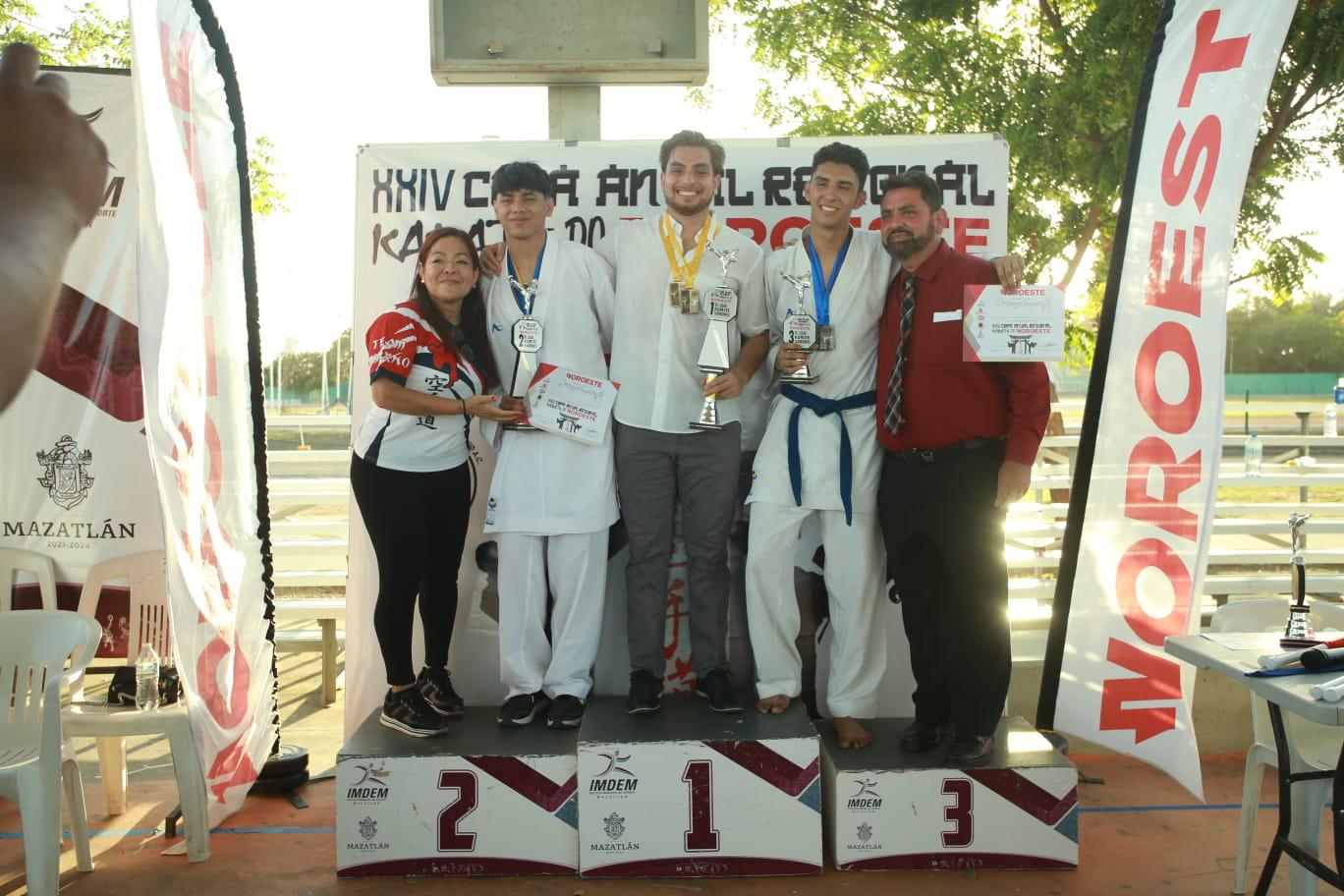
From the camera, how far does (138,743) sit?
15.8 feet

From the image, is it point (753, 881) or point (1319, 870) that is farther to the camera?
point (753, 881)

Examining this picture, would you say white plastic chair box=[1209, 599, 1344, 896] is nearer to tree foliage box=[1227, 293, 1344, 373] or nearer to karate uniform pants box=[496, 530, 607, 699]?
karate uniform pants box=[496, 530, 607, 699]

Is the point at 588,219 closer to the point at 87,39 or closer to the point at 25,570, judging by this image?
the point at 25,570

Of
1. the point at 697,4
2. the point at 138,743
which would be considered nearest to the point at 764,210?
the point at 697,4

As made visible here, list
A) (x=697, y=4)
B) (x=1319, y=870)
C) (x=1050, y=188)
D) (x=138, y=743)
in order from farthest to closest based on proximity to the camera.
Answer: (x=1050, y=188)
(x=138, y=743)
(x=697, y=4)
(x=1319, y=870)

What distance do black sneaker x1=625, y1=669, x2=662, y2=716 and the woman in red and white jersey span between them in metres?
0.66

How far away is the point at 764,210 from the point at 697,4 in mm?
875

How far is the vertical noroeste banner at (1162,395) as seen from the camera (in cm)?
333

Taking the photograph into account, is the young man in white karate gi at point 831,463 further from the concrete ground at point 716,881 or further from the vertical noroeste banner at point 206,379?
the vertical noroeste banner at point 206,379

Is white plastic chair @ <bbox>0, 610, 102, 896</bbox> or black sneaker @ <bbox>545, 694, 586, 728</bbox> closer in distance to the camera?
white plastic chair @ <bbox>0, 610, 102, 896</bbox>

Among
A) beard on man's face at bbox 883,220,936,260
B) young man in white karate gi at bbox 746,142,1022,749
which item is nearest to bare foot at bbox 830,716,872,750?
young man in white karate gi at bbox 746,142,1022,749

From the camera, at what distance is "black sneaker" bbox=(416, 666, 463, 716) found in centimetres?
392

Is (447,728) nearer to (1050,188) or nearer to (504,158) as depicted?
(504,158)

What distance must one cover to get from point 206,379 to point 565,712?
1.65 meters
